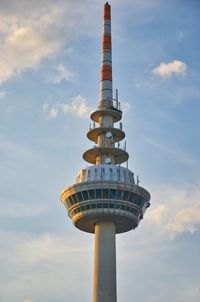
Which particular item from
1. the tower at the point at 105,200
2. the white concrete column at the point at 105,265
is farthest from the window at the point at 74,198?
the white concrete column at the point at 105,265

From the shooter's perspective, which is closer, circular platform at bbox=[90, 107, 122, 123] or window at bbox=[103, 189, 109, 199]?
window at bbox=[103, 189, 109, 199]

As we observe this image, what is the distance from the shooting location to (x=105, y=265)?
78.1 metres

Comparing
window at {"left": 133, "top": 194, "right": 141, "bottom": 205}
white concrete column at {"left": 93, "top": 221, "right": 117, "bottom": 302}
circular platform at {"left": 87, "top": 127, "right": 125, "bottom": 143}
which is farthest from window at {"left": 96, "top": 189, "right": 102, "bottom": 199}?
circular platform at {"left": 87, "top": 127, "right": 125, "bottom": 143}

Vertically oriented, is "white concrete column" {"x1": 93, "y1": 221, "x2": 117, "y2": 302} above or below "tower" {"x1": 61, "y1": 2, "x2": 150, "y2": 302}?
below

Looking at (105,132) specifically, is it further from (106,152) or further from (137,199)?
(137,199)

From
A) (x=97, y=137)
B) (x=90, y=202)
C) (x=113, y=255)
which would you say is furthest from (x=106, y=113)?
(x=113, y=255)

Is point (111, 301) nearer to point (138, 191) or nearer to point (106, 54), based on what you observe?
point (138, 191)

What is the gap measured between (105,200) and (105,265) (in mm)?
9556

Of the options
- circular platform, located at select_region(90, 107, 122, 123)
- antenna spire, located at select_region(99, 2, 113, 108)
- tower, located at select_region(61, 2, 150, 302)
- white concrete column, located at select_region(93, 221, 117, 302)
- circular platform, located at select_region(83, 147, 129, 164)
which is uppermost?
antenna spire, located at select_region(99, 2, 113, 108)

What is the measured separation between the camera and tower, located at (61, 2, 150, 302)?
257 ft

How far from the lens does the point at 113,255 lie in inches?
3123

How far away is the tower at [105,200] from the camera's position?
78188 millimetres

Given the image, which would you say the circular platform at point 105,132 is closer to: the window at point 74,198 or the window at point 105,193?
the window at point 105,193

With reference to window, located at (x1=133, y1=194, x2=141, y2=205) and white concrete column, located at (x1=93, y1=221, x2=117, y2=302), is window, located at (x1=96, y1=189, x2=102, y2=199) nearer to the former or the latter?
white concrete column, located at (x1=93, y1=221, x2=117, y2=302)
